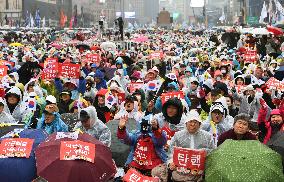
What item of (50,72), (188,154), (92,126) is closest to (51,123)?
(92,126)

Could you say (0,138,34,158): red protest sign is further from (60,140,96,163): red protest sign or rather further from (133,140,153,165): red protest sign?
(133,140,153,165): red protest sign

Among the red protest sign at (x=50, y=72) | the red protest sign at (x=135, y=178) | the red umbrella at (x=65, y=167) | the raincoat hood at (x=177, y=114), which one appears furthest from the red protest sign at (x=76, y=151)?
the red protest sign at (x=50, y=72)

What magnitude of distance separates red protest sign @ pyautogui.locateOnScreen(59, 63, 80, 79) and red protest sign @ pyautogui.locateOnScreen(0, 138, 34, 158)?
22.3ft

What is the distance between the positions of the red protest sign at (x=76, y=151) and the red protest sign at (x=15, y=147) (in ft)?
1.17

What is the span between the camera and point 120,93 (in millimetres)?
10492

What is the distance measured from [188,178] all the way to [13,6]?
338 feet

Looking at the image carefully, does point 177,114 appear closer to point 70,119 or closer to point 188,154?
point 188,154

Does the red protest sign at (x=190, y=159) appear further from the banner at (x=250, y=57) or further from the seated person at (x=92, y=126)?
the banner at (x=250, y=57)

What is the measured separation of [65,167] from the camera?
4844 mm

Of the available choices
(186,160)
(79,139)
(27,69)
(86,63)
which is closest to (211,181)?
(186,160)

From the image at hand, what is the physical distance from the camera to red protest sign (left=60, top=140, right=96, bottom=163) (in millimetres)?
4926

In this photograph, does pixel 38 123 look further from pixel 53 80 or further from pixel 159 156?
pixel 53 80

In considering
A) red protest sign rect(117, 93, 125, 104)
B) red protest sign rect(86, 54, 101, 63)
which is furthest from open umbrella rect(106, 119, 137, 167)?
red protest sign rect(86, 54, 101, 63)

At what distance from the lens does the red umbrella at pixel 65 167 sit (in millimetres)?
4801
